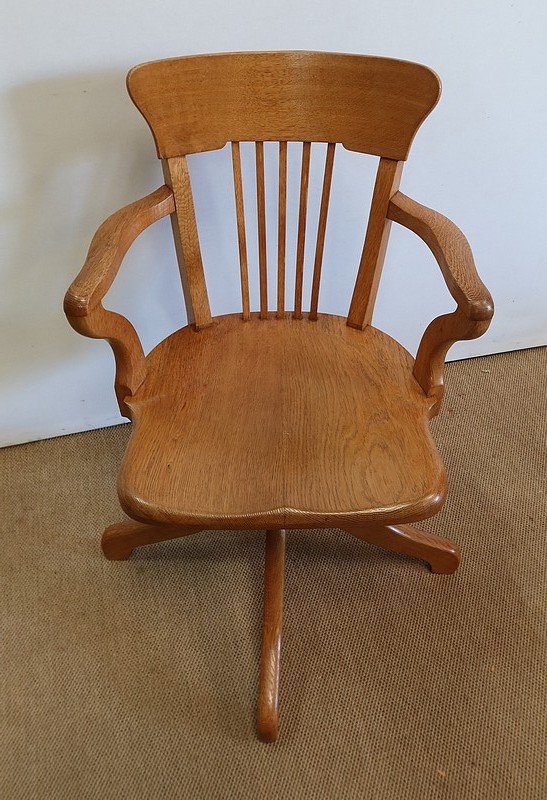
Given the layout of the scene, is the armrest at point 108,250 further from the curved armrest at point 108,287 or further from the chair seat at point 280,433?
the chair seat at point 280,433

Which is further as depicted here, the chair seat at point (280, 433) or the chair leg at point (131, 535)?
the chair leg at point (131, 535)

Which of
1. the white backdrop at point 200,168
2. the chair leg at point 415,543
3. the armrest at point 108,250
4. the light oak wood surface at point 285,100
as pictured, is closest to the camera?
the armrest at point 108,250

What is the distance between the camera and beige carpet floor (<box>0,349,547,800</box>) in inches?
41.2

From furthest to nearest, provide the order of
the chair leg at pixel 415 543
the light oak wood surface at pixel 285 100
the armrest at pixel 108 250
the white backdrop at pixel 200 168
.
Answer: the chair leg at pixel 415 543, the white backdrop at pixel 200 168, the light oak wood surface at pixel 285 100, the armrest at pixel 108 250

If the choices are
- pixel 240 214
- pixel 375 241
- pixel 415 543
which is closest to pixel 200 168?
pixel 240 214

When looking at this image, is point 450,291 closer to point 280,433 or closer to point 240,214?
point 280,433

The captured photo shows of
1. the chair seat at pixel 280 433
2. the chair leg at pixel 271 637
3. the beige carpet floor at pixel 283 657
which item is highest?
the chair seat at pixel 280 433

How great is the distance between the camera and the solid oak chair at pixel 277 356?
0.86 metres

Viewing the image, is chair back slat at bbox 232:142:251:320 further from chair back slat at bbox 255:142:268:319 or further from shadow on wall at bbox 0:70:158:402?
shadow on wall at bbox 0:70:158:402

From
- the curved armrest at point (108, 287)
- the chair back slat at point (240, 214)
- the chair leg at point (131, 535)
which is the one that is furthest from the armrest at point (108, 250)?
the chair leg at point (131, 535)

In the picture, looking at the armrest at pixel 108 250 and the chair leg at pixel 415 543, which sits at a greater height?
the armrest at pixel 108 250

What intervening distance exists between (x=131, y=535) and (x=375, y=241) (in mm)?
753

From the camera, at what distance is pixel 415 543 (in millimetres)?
1264

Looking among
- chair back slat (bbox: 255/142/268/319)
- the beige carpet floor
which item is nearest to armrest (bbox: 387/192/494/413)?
chair back slat (bbox: 255/142/268/319)
